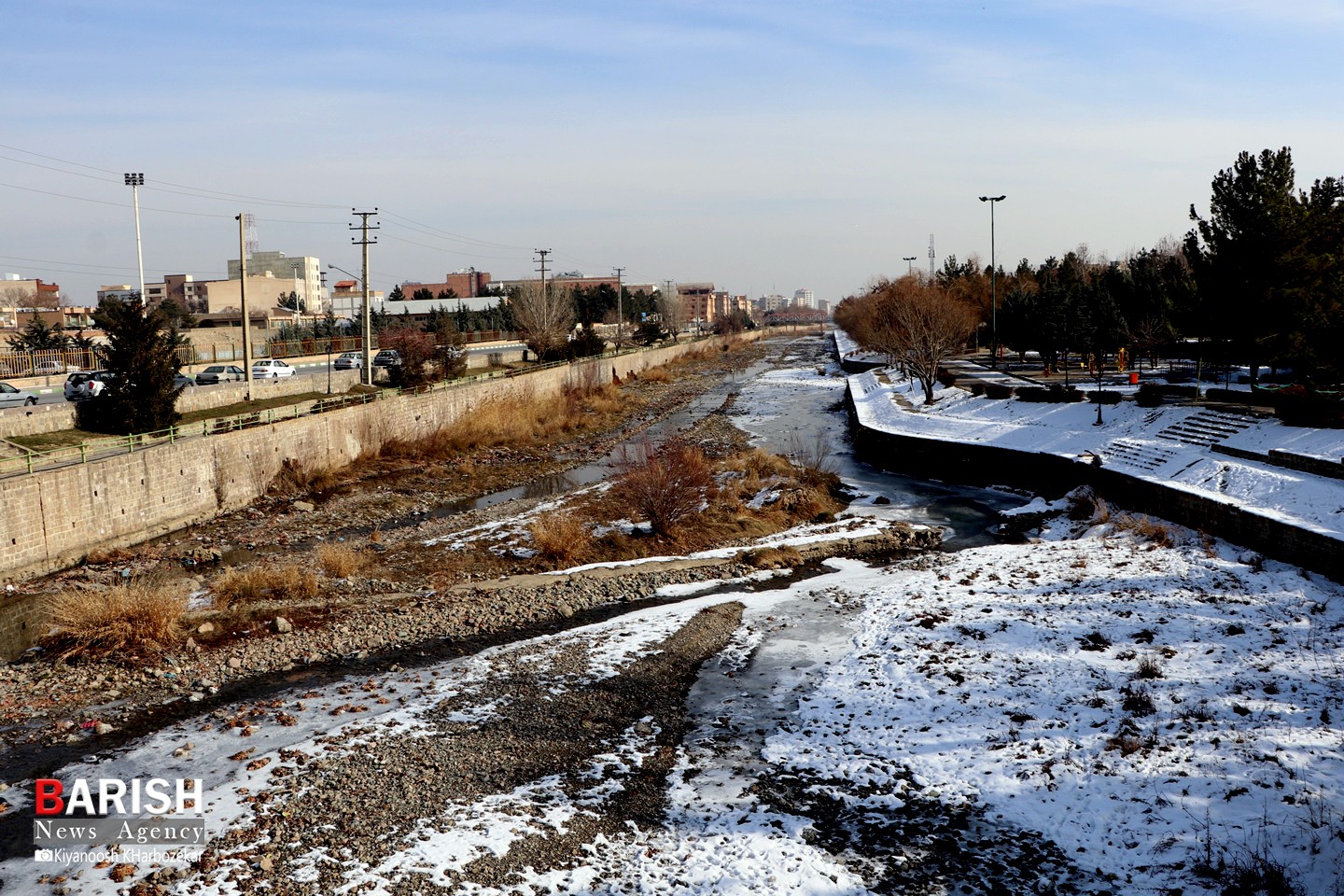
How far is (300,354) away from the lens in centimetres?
6225

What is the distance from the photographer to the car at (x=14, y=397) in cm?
3383

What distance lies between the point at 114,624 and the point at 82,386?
24051 mm

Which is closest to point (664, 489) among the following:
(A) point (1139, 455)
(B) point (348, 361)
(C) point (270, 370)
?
(A) point (1139, 455)

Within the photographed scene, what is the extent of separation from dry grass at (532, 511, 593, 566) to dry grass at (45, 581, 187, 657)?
791 centimetres

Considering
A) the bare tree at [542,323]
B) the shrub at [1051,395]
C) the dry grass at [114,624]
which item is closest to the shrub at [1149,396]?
the shrub at [1051,395]

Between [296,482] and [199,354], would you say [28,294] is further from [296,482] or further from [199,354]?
[296,482]

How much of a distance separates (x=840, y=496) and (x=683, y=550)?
8109 mm

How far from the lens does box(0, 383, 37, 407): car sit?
33.8m

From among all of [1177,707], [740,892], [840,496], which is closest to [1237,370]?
[840,496]

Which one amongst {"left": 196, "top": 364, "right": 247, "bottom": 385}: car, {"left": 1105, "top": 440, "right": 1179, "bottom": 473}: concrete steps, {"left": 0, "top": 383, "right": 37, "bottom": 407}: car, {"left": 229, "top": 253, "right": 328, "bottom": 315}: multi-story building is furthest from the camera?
{"left": 229, "top": 253, "right": 328, "bottom": 315}: multi-story building

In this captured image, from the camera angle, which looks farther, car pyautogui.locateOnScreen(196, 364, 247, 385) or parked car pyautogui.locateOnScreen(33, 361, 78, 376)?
car pyautogui.locateOnScreen(196, 364, 247, 385)

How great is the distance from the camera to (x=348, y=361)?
57031 mm

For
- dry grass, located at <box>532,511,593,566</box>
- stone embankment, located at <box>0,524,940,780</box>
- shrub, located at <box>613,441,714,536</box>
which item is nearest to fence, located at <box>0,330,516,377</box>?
dry grass, located at <box>532,511,593,566</box>

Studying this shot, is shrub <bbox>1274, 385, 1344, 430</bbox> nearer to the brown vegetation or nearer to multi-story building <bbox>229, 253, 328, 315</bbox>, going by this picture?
the brown vegetation
